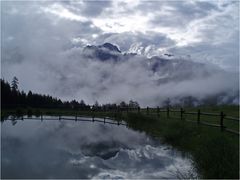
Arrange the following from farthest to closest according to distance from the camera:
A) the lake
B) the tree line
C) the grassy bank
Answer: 1. the tree line
2. the lake
3. the grassy bank

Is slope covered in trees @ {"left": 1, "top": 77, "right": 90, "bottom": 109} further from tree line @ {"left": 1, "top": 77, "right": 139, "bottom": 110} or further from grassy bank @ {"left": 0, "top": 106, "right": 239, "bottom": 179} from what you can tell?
grassy bank @ {"left": 0, "top": 106, "right": 239, "bottom": 179}

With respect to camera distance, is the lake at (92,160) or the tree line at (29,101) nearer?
the lake at (92,160)

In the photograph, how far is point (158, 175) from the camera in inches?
680

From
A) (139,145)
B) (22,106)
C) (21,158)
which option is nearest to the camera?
(21,158)

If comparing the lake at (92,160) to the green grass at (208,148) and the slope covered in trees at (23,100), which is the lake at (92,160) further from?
the slope covered in trees at (23,100)

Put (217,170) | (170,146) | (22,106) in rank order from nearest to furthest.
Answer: (217,170) → (170,146) → (22,106)

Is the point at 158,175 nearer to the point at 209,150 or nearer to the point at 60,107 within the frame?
the point at 209,150

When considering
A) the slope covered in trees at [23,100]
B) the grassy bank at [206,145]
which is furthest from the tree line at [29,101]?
the grassy bank at [206,145]

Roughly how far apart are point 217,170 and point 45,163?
898 centimetres

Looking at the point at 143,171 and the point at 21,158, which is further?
the point at 21,158

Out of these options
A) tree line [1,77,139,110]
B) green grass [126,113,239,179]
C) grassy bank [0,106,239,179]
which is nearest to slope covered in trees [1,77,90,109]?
tree line [1,77,139,110]

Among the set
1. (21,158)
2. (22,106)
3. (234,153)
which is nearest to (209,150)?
(234,153)

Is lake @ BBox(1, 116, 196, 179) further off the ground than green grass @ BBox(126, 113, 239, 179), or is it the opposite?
green grass @ BBox(126, 113, 239, 179)

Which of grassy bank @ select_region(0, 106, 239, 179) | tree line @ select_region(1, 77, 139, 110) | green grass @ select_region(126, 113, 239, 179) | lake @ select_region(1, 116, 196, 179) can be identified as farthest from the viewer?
tree line @ select_region(1, 77, 139, 110)
